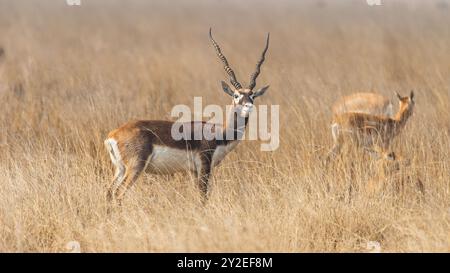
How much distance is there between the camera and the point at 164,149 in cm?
621

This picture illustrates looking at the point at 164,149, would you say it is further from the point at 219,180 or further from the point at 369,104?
the point at 369,104

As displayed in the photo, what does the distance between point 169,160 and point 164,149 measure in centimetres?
11

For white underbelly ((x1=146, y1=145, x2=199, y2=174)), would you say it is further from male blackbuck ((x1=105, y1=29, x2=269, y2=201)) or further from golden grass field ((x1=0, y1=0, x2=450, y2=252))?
golden grass field ((x1=0, y1=0, x2=450, y2=252))

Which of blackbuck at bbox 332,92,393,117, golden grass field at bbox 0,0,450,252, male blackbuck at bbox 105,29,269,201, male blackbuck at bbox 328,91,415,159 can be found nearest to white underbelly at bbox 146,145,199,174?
male blackbuck at bbox 105,29,269,201

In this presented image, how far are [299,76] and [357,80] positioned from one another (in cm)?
135

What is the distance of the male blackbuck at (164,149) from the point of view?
6.09 metres

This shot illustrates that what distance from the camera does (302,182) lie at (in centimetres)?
625

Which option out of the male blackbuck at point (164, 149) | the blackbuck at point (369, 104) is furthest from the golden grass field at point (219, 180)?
the blackbuck at point (369, 104)

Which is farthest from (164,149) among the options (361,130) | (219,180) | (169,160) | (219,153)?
(361,130)

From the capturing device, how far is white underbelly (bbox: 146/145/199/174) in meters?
→ 6.20

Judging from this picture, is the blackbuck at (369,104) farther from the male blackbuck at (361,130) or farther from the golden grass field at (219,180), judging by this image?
the male blackbuck at (361,130)
